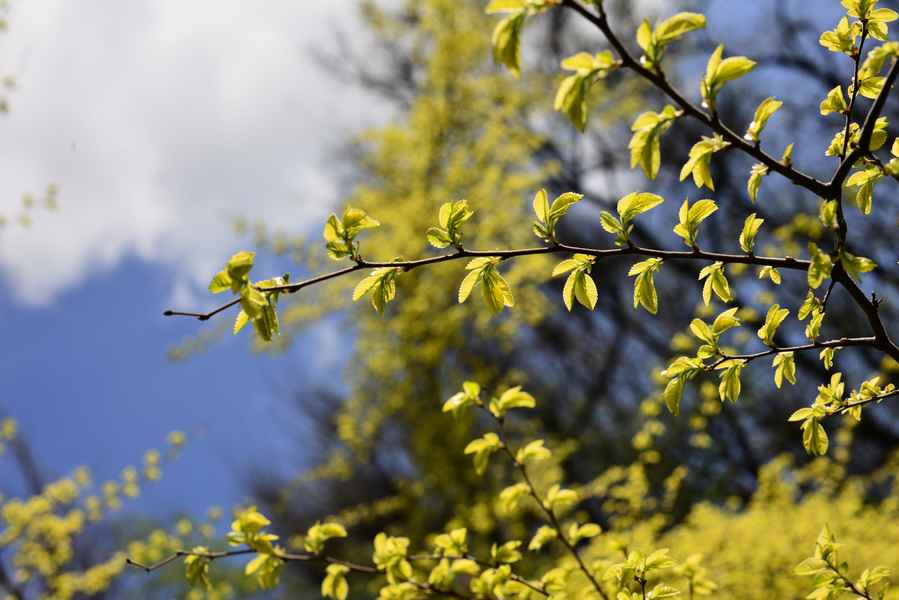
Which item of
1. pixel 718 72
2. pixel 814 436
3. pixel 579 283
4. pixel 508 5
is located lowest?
pixel 814 436

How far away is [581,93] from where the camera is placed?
2.92 ft

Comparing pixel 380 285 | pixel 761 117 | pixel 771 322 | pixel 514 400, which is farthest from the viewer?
pixel 514 400

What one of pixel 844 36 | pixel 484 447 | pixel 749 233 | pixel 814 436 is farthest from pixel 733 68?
pixel 484 447

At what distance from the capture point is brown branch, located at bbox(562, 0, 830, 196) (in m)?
0.89

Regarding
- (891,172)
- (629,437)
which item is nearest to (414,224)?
(891,172)

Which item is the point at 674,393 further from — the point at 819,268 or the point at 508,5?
the point at 508,5

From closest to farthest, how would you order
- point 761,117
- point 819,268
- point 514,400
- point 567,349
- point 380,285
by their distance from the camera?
point 819,268
point 761,117
point 380,285
point 514,400
point 567,349

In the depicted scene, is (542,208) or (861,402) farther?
(861,402)

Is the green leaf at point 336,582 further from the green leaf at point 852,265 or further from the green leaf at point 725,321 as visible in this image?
the green leaf at point 852,265

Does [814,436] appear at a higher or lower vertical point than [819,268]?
lower

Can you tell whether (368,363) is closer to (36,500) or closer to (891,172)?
(36,500)

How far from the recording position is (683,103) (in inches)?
37.4

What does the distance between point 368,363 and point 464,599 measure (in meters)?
4.89

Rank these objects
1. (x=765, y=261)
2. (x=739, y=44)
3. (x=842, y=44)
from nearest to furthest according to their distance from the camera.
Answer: (x=765, y=261)
(x=842, y=44)
(x=739, y=44)
